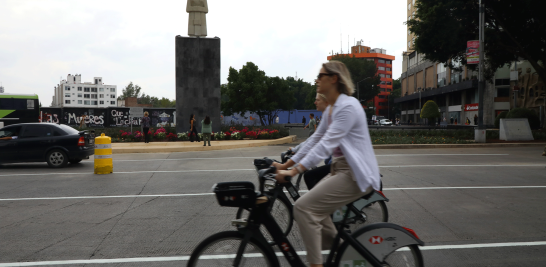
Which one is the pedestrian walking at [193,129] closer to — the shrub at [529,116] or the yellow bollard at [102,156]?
the yellow bollard at [102,156]

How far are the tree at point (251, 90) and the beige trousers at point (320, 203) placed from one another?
5283cm

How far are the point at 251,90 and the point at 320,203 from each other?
177ft

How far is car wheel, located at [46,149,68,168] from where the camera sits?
13.2 metres

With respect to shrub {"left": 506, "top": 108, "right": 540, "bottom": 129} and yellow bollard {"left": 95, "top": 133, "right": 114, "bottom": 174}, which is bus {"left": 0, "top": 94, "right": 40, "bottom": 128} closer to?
yellow bollard {"left": 95, "top": 133, "right": 114, "bottom": 174}

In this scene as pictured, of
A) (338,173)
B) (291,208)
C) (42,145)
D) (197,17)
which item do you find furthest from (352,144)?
(197,17)

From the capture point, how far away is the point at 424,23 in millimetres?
25422

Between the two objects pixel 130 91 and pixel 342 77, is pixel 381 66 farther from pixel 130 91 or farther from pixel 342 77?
pixel 342 77

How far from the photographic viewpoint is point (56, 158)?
43.5ft

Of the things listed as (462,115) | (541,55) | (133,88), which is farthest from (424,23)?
(133,88)

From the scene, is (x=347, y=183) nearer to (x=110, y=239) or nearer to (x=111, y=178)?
(x=110, y=239)

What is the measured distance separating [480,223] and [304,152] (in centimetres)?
378

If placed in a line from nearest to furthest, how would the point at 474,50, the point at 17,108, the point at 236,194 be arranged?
the point at 236,194
the point at 474,50
the point at 17,108

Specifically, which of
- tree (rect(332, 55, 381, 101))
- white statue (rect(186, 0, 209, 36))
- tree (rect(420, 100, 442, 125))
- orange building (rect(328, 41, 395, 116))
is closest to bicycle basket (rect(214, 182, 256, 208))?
white statue (rect(186, 0, 209, 36))

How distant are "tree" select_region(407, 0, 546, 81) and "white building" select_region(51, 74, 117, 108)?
137168 millimetres
